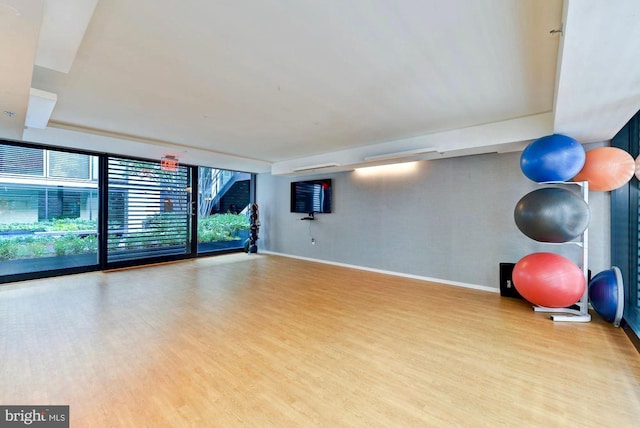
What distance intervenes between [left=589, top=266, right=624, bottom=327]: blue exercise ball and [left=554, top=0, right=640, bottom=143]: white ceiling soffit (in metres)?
1.81

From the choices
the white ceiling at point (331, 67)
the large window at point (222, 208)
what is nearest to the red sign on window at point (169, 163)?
the large window at point (222, 208)

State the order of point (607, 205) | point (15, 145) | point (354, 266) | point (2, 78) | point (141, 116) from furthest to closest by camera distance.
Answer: point (354, 266)
point (15, 145)
point (141, 116)
point (607, 205)
point (2, 78)

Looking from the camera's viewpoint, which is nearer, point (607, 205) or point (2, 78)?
point (2, 78)

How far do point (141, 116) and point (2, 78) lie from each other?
1.69 meters

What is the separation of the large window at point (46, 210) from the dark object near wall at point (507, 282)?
8127 mm

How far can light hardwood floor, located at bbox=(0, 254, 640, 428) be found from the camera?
72.3 inches

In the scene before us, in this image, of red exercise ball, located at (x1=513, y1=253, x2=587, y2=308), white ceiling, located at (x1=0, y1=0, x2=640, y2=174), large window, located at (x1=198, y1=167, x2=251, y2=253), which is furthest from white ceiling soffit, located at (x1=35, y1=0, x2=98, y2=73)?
large window, located at (x1=198, y1=167, x2=251, y2=253)

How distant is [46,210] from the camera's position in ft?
17.6

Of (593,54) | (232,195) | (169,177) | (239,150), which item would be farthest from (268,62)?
(232,195)

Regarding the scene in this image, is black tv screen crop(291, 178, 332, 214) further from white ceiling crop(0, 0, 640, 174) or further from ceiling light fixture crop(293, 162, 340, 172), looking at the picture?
white ceiling crop(0, 0, 640, 174)

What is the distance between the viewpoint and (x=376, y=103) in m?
3.49

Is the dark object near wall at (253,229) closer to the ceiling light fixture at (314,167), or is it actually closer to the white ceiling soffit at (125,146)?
the white ceiling soffit at (125,146)

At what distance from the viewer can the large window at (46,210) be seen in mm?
5000

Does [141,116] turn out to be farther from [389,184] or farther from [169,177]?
[389,184]
